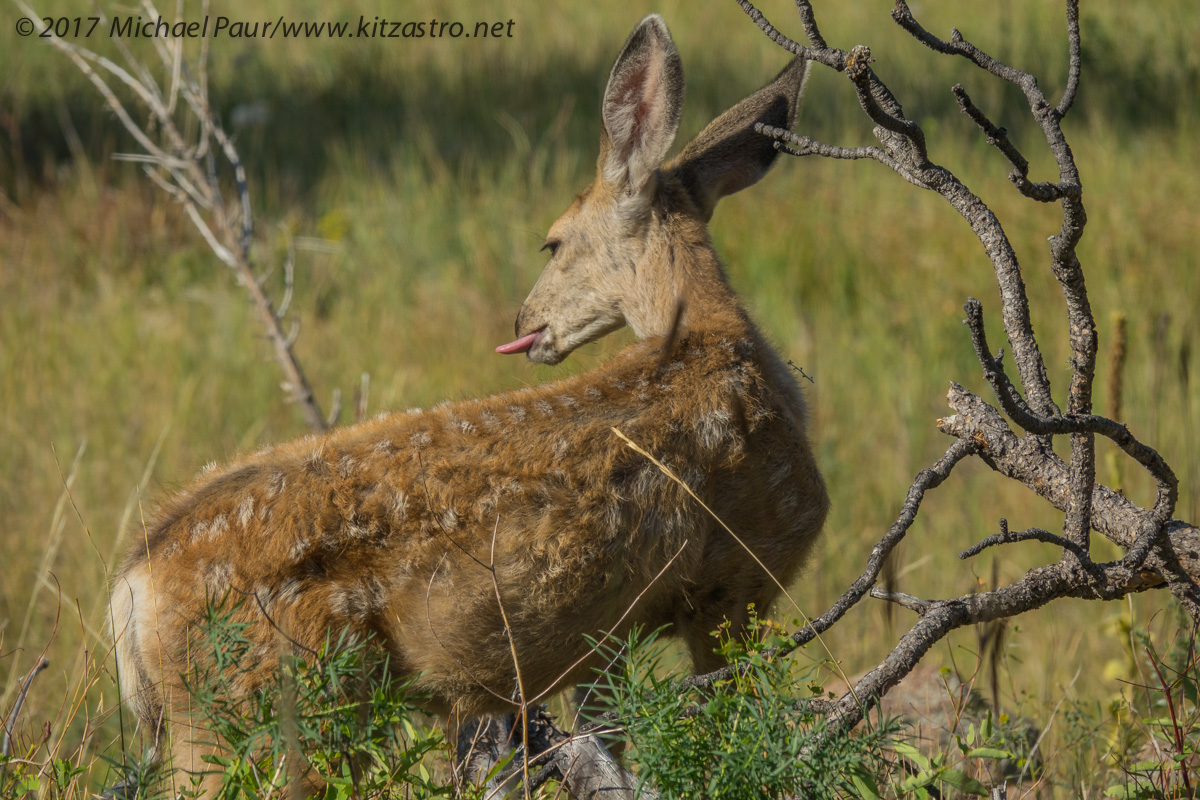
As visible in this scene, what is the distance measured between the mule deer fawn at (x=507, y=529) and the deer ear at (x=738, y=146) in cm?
61

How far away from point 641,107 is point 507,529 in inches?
70.4

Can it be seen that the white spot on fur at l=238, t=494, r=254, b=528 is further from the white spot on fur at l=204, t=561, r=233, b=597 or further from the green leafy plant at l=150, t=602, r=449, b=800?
the green leafy plant at l=150, t=602, r=449, b=800

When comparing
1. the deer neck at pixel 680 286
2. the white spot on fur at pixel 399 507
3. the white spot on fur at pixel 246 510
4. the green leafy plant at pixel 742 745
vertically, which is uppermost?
the deer neck at pixel 680 286

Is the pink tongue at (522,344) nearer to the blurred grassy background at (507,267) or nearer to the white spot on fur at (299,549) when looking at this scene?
the blurred grassy background at (507,267)

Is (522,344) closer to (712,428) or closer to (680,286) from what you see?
(680,286)

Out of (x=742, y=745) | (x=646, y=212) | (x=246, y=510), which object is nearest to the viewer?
(x=742, y=745)

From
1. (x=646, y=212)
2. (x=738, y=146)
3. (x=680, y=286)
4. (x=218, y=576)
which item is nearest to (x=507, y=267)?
(x=738, y=146)

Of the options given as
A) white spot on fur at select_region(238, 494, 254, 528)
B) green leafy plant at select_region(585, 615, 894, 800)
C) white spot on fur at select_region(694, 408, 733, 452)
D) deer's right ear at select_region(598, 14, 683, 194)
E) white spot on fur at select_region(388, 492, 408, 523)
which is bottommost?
white spot on fur at select_region(238, 494, 254, 528)

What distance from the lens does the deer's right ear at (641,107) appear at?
3.87 metres

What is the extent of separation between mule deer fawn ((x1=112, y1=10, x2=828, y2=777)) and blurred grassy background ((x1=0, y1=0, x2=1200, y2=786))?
0.88 metres

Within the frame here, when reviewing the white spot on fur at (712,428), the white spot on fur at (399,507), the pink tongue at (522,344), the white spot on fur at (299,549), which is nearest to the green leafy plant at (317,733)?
the white spot on fur at (299,549)

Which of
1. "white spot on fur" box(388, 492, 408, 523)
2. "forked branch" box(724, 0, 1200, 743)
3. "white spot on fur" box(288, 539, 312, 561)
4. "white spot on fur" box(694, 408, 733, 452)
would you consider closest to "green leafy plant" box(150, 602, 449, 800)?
"white spot on fur" box(288, 539, 312, 561)

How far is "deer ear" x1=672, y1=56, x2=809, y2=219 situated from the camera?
172 inches

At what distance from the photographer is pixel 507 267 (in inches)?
318
